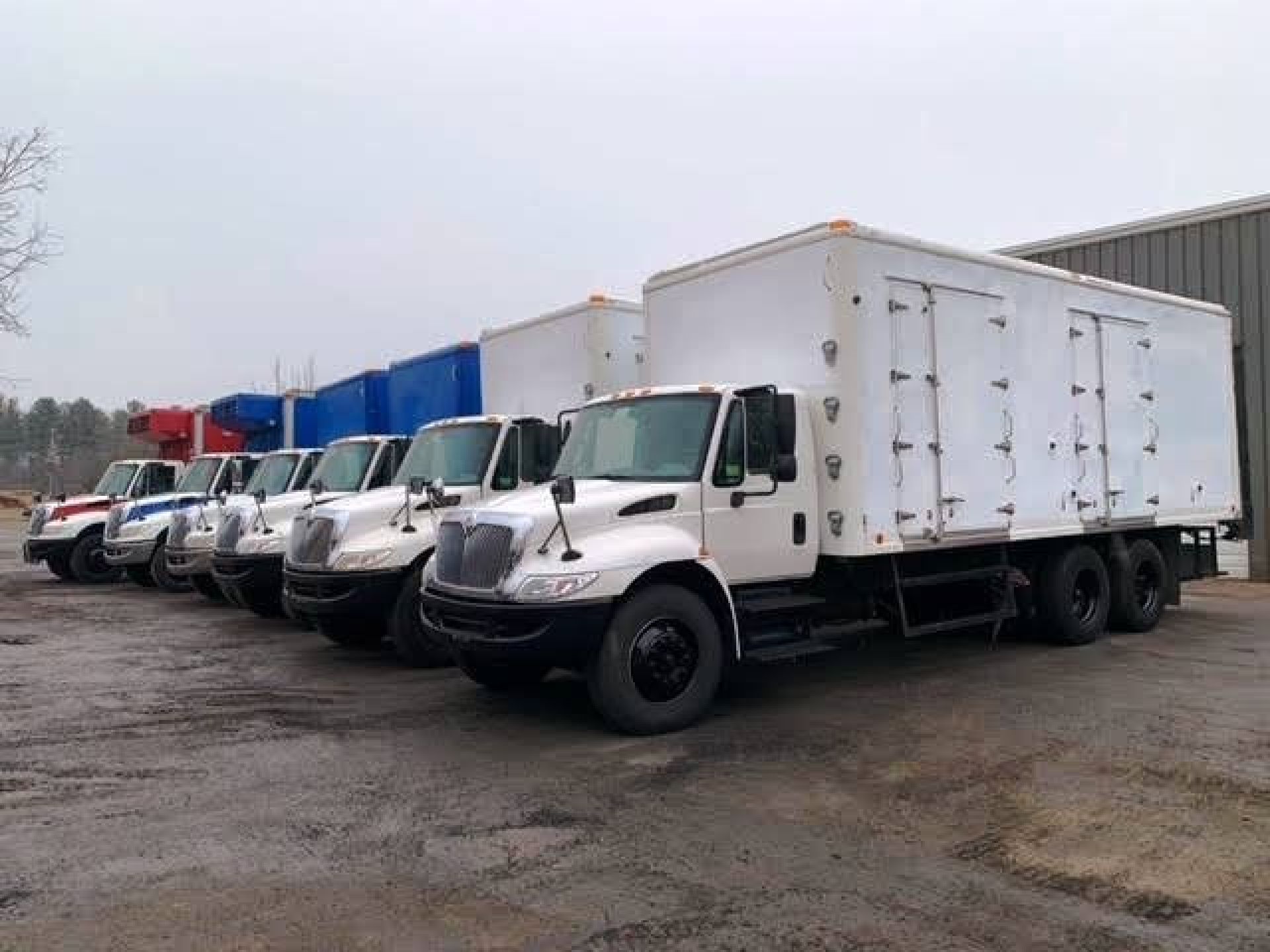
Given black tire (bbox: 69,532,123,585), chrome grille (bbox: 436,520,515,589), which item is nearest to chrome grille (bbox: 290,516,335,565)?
chrome grille (bbox: 436,520,515,589)

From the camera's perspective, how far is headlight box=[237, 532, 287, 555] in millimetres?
11422

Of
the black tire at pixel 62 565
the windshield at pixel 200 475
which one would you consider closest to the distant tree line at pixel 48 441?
the black tire at pixel 62 565

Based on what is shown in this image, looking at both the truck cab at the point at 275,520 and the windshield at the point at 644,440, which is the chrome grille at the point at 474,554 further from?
the truck cab at the point at 275,520

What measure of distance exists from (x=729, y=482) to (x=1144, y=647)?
554 centimetres

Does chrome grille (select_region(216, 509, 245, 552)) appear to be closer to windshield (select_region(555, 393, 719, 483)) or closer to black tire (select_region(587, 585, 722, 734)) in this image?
windshield (select_region(555, 393, 719, 483))

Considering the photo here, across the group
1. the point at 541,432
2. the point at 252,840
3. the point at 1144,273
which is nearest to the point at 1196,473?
the point at 1144,273

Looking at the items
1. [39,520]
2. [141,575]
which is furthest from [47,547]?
[141,575]

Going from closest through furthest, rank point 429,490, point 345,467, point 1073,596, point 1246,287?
point 429,490 < point 1073,596 < point 345,467 < point 1246,287

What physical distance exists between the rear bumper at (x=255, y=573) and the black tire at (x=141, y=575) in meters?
6.36

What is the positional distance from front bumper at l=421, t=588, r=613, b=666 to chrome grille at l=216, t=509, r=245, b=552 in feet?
19.7

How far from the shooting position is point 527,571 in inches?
258

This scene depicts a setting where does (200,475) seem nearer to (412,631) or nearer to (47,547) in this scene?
(47,547)

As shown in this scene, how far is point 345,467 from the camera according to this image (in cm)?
1209

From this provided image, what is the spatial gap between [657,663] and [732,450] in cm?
164
